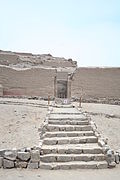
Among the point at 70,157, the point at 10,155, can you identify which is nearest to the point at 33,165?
the point at 10,155

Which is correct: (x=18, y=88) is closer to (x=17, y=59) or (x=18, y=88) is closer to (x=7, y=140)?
(x=17, y=59)

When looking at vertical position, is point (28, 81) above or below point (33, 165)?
above

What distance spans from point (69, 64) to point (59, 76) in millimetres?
10781

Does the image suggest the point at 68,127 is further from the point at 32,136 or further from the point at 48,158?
the point at 48,158

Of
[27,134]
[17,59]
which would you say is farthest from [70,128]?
[17,59]

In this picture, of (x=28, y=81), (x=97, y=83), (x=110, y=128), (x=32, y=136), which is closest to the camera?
(x=32, y=136)

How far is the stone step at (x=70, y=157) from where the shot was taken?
27.8ft

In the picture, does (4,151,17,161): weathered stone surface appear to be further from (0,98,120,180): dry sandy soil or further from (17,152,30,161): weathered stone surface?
(0,98,120,180): dry sandy soil

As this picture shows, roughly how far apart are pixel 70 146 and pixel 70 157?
67 cm

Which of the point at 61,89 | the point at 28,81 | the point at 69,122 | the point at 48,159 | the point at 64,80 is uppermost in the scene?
the point at 64,80

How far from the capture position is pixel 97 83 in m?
24.9

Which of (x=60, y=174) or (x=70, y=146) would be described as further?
(x=70, y=146)

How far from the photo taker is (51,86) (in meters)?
24.8

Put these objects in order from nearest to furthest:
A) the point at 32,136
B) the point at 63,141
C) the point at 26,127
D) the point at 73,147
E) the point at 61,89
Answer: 1. the point at 73,147
2. the point at 63,141
3. the point at 32,136
4. the point at 26,127
5. the point at 61,89
